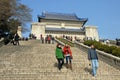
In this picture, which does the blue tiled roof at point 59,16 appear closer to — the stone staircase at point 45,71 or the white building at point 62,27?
the white building at point 62,27

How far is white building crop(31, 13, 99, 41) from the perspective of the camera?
49000 mm

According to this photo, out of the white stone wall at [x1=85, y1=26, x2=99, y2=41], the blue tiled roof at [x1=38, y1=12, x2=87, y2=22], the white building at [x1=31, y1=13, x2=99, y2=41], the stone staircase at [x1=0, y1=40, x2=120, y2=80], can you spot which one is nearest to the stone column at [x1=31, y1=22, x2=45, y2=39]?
the white building at [x1=31, y1=13, x2=99, y2=41]

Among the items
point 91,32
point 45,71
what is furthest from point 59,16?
point 45,71

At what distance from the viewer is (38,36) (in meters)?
47.8

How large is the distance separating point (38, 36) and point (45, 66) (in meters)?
33.4

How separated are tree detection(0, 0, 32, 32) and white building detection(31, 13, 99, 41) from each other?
9.79m

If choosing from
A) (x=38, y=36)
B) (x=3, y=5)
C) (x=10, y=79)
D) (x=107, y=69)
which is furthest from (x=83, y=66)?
(x=38, y=36)

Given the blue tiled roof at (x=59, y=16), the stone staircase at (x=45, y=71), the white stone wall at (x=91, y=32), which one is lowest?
the stone staircase at (x=45, y=71)

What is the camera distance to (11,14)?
101 feet

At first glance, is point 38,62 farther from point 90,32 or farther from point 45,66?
point 90,32

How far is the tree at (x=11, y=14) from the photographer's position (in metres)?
28.2

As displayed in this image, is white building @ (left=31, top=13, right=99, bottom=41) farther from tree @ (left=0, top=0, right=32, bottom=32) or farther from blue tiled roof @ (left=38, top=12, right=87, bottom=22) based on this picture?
tree @ (left=0, top=0, right=32, bottom=32)

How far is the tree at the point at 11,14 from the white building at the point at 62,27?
9.79 meters

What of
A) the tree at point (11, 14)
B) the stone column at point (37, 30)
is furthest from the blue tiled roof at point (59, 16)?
the tree at point (11, 14)
